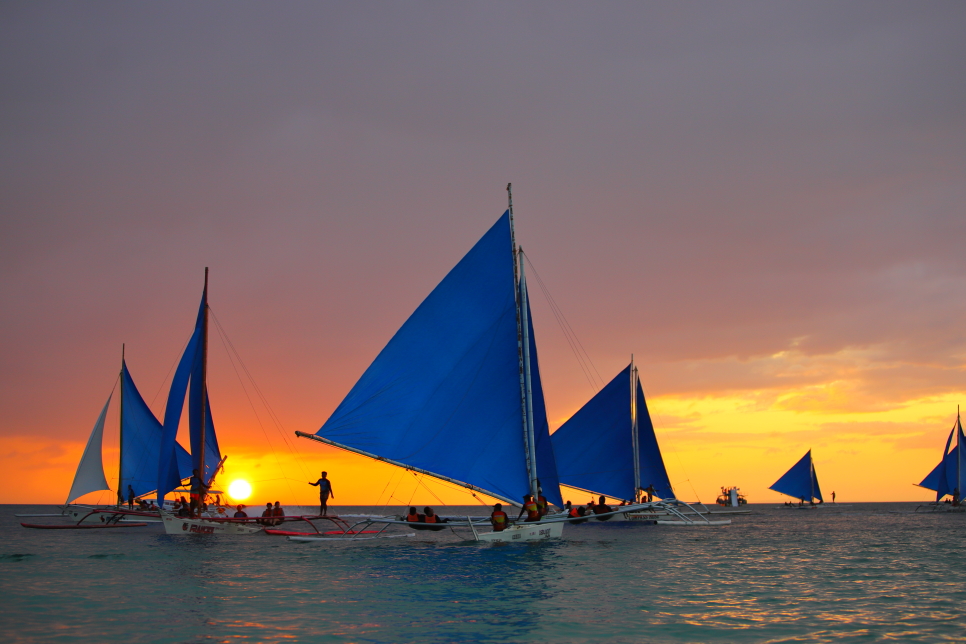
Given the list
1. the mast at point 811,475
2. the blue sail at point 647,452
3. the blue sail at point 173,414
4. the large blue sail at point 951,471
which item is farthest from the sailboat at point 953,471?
the blue sail at point 173,414

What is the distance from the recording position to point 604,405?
53.9m

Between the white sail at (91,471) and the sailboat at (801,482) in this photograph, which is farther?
the sailboat at (801,482)

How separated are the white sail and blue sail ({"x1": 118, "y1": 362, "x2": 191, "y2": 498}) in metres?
5.14

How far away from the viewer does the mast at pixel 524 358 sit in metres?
30.0

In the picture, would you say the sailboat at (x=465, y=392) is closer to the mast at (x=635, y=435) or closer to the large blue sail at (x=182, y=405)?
the large blue sail at (x=182, y=405)

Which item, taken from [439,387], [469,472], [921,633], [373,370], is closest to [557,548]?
[469,472]

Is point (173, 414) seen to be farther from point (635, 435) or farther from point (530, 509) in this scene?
point (635, 435)

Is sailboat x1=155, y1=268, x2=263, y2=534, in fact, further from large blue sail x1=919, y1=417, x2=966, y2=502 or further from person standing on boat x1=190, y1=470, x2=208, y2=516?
large blue sail x1=919, y1=417, x2=966, y2=502

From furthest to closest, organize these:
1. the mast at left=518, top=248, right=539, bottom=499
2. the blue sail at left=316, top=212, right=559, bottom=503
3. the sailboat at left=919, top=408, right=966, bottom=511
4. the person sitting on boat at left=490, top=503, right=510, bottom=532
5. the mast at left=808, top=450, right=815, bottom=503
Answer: the mast at left=808, top=450, right=815, bottom=503 < the sailboat at left=919, top=408, right=966, bottom=511 < the mast at left=518, top=248, right=539, bottom=499 < the person sitting on boat at left=490, top=503, right=510, bottom=532 < the blue sail at left=316, top=212, right=559, bottom=503

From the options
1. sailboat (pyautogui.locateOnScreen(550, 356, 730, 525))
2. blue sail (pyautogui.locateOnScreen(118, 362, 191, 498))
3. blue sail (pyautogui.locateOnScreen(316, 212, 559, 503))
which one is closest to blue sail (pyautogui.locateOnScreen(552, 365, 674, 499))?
sailboat (pyautogui.locateOnScreen(550, 356, 730, 525))

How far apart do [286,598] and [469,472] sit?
11.4 meters

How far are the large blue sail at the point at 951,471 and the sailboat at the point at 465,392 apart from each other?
232 ft

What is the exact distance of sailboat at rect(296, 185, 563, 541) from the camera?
93.7 ft

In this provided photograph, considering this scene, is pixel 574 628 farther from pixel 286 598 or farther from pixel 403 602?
pixel 286 598
